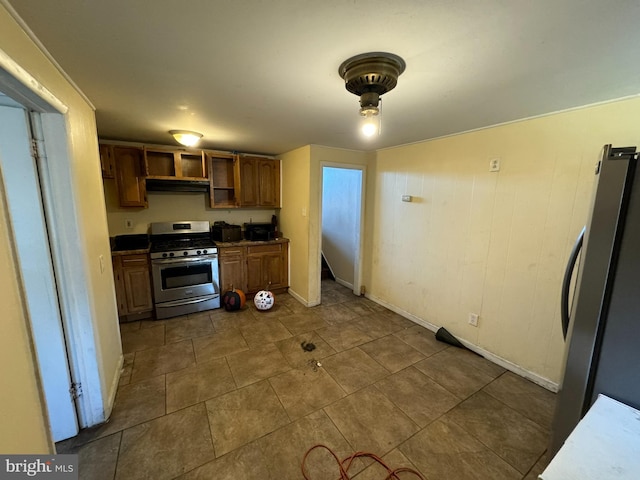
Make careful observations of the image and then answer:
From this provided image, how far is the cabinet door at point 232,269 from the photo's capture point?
3.77m

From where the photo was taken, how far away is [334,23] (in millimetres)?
1045

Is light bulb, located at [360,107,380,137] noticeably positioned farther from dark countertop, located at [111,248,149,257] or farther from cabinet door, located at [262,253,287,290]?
dark countertop, located at [111,248,149,257]

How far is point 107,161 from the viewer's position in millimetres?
3182

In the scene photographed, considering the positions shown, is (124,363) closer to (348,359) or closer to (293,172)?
(348,359)

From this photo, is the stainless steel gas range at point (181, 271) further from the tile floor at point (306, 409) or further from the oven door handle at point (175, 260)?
the tile floor at point (306, 409)

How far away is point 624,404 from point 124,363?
3448 mm

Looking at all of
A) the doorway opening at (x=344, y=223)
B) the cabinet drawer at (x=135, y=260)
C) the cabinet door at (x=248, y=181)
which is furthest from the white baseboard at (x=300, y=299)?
the cabinet drawer at (x=135, y=260)

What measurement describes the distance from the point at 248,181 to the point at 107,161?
1765mm

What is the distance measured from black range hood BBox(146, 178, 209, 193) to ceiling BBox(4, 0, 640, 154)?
1411 mm

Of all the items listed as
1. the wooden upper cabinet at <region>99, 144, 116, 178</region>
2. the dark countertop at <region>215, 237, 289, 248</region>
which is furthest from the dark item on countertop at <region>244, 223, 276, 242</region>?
the wooden upper cabinet at <region>99, 144, 116, 178</region>

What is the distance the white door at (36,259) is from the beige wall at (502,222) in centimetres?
339

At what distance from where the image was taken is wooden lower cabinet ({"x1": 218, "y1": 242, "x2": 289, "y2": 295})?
3811 mm

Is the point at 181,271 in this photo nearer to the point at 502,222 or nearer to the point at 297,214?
the point at 297,214

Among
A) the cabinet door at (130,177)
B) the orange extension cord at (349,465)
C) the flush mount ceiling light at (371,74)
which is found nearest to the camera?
the flush mount ceiling light at (371,74)
